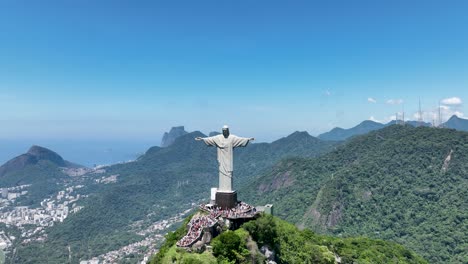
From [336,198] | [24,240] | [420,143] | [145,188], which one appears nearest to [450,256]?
[336,198]

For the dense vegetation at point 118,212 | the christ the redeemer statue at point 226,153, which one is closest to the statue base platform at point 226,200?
the christ the redeemer statue at point 226,153

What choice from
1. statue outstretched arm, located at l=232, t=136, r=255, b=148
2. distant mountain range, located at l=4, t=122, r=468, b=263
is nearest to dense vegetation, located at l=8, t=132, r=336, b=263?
distant mountain range, located at l=4, t=122, r=468, b=263

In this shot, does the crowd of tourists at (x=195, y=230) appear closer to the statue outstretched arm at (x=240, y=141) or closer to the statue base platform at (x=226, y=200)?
the statue base platform at (x=226, y=200)

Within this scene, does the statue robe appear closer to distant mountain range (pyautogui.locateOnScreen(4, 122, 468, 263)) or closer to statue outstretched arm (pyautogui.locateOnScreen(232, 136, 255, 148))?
statue outstretched arm (pyautogui.locateOnScreen(232, 136, 255, 148))

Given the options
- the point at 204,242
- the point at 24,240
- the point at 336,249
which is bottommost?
the point at 24,240

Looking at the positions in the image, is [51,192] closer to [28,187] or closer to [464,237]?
[28,187]
